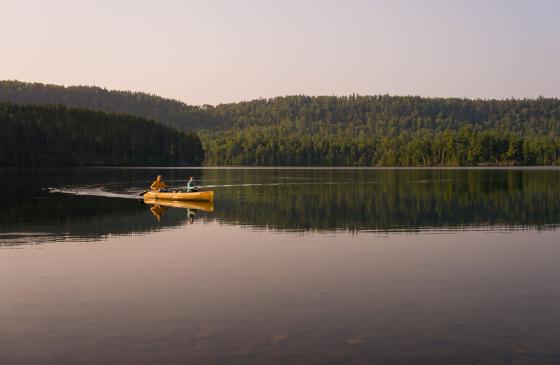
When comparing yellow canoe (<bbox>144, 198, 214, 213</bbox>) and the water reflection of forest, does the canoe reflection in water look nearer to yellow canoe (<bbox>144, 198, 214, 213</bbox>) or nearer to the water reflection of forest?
yellow canoe (<bbox>144, 198, 214, 213</bbox>)

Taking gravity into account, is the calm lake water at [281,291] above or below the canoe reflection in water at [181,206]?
below

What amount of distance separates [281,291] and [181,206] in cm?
3384

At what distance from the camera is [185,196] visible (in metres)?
53.8

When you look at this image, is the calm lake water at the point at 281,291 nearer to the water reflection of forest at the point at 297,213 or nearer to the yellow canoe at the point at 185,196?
the water reflection of forest at the point at 297,213

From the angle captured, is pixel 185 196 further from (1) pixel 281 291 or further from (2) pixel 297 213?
(1) pixel 281 291

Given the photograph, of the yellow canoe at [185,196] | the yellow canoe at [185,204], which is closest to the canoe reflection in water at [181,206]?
the yellow canoe at [185,204]

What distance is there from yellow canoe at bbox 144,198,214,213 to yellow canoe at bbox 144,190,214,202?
0.32 metres

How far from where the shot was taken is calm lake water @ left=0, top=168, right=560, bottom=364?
12.8 metres

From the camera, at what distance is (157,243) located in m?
28.3

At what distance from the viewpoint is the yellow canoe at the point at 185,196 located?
51156 mm

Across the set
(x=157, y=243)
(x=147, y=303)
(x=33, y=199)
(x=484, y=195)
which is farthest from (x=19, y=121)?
(x=147, y=303)

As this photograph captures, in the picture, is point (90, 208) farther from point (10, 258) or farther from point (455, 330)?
point (455, 330)

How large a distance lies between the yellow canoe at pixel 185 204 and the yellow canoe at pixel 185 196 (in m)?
0.32

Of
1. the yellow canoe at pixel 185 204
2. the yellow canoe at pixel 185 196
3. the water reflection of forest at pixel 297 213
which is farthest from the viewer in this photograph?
the yellow canoe at pixel 185 196
